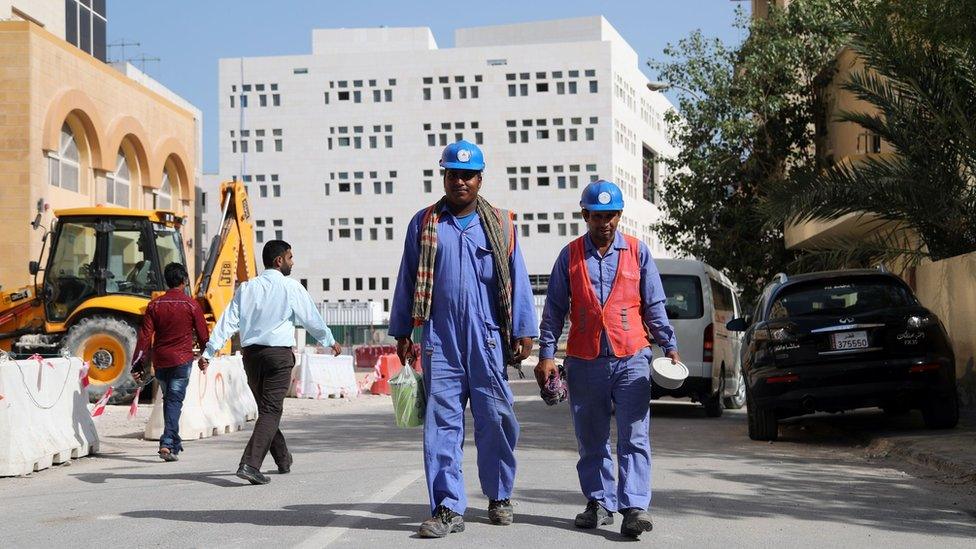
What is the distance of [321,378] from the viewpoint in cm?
2705

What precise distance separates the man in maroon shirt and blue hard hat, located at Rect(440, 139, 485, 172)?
552 centimetres

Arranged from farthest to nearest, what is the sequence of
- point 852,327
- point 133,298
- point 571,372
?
point 133,298 → point 852,327 → point 571,372

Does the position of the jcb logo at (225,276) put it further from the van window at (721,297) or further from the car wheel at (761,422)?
the car wheel at (761,422)

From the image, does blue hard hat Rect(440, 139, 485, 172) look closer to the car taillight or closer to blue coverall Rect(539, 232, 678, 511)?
blue coverall Rect(539, 232, 678, 511)

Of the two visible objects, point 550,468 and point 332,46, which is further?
point 332,46

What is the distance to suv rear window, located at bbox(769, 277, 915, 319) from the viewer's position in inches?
538

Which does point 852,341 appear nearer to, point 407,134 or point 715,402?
point 715,402

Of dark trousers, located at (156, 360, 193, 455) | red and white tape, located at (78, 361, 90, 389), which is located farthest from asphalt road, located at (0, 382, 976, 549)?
red and white tape, located at (78, 361, 90, 389)

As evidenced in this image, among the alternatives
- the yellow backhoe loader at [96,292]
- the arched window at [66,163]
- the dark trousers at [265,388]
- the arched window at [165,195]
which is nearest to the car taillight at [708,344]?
the yellow backhoe loader at [96,292]

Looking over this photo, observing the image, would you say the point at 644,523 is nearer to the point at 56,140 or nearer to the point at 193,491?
the point at 193,491

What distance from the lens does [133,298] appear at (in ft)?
71.6

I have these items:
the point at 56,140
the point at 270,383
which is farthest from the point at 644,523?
the point at 56,140

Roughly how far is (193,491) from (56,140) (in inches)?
1028

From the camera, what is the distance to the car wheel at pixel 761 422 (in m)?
14.0
